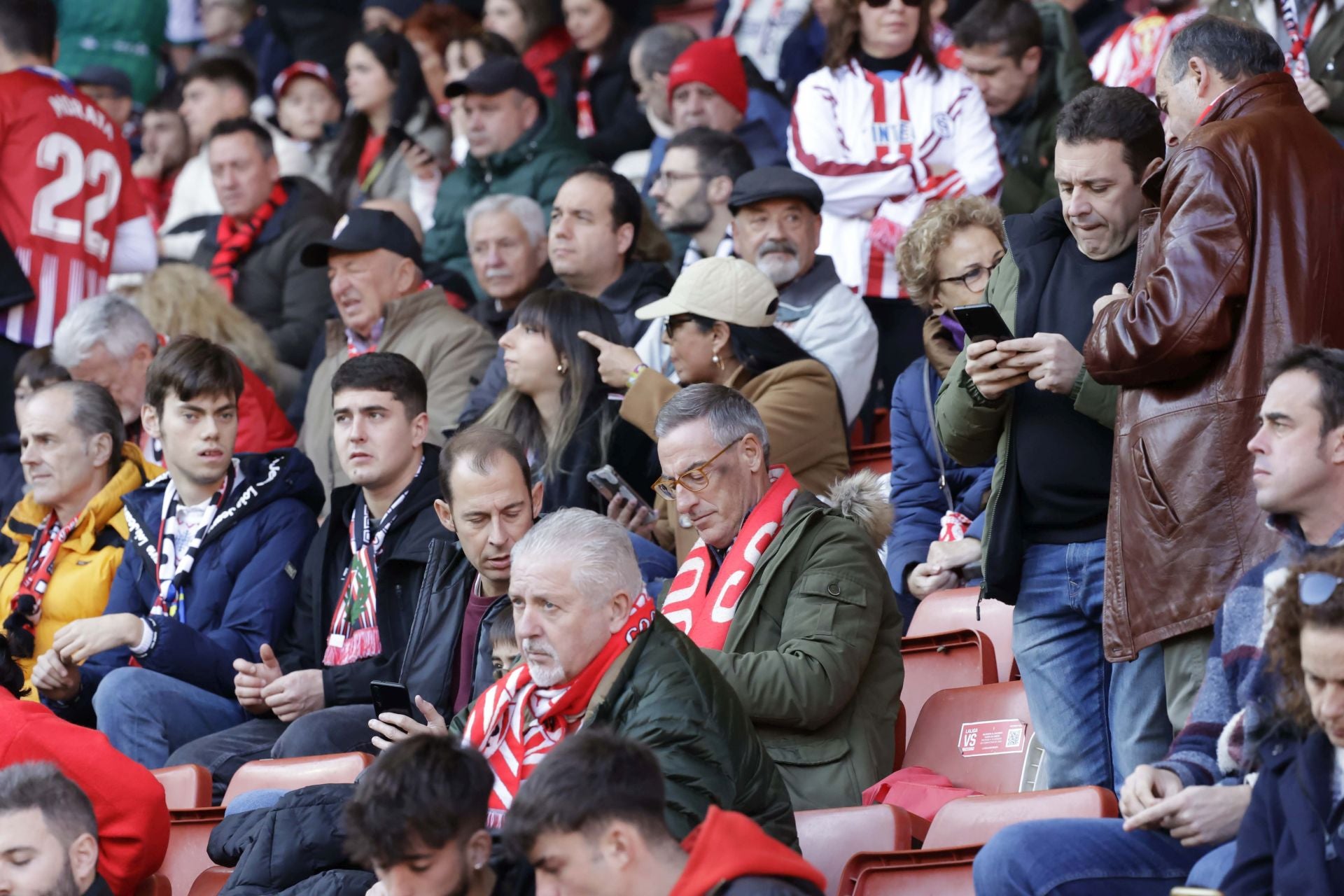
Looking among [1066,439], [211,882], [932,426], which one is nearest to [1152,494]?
[1066,439]

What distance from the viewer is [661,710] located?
3582 mm

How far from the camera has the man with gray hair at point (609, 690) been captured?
11.7ft

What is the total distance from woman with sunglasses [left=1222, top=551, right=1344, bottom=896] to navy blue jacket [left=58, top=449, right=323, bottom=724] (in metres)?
3.26

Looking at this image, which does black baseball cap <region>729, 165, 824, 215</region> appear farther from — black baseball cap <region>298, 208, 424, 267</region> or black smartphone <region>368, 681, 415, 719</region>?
black smartphone <region>368, 681, 415, 719</region>

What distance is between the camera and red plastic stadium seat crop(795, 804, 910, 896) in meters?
3.80

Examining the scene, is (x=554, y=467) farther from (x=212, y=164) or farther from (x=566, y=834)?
(x=212, y=164)

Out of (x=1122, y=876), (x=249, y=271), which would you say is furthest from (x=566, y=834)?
(x=249, y=271)

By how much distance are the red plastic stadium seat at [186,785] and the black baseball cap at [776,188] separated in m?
2.71

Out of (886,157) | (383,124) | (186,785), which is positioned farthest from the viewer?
(383,124)

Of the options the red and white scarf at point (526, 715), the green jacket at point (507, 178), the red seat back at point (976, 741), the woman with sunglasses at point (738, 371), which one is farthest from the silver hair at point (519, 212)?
the red and white scarf at point (526, 715)

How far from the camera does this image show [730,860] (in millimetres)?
2979

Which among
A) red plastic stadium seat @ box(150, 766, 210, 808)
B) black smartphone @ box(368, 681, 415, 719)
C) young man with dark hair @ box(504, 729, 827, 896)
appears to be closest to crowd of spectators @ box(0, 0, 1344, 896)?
young man with dark hair @ box(504, 729, 827, 896)

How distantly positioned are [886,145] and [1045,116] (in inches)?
31.9

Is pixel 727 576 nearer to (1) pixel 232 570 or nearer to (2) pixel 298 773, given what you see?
(2) pixel 298 773
